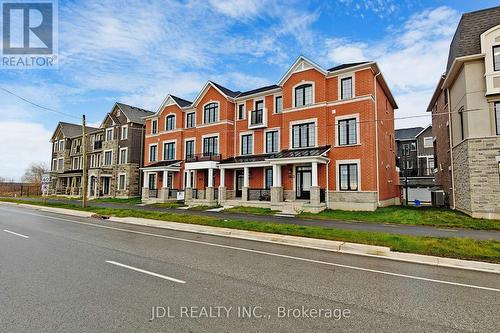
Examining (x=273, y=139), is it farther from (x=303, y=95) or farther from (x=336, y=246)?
(x=336, y=246)

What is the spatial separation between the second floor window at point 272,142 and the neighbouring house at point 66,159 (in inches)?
1355

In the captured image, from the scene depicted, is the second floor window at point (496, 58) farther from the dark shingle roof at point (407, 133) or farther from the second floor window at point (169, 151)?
the dark shingle roof at point (407, 133)

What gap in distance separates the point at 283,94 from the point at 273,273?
2069cm

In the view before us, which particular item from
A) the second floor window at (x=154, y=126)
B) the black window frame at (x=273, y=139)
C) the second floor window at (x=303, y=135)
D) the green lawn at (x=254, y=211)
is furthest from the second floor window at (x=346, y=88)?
the second floor window at (x=154, y=126)

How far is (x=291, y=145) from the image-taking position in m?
24.1

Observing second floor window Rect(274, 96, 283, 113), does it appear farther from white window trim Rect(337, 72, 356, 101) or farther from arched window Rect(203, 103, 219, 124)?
arched window Rect(203, 103, 219, 124)

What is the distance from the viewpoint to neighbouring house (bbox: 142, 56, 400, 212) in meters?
21.0

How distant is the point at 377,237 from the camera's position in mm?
10430

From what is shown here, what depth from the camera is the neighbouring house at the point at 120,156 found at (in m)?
39.1

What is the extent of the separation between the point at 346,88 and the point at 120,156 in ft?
104

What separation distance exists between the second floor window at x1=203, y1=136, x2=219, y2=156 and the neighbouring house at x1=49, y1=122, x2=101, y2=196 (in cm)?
2718

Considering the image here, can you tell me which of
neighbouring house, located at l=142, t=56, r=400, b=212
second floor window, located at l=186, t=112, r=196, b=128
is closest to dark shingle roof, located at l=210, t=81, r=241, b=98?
neighbouring house, located at l=142, t=56, r=400, b=212

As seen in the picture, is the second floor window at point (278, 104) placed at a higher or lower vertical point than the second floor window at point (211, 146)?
higher

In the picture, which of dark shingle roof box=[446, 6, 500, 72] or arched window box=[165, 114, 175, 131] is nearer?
dark shingle roof box=[446, 6, 500, 72]
